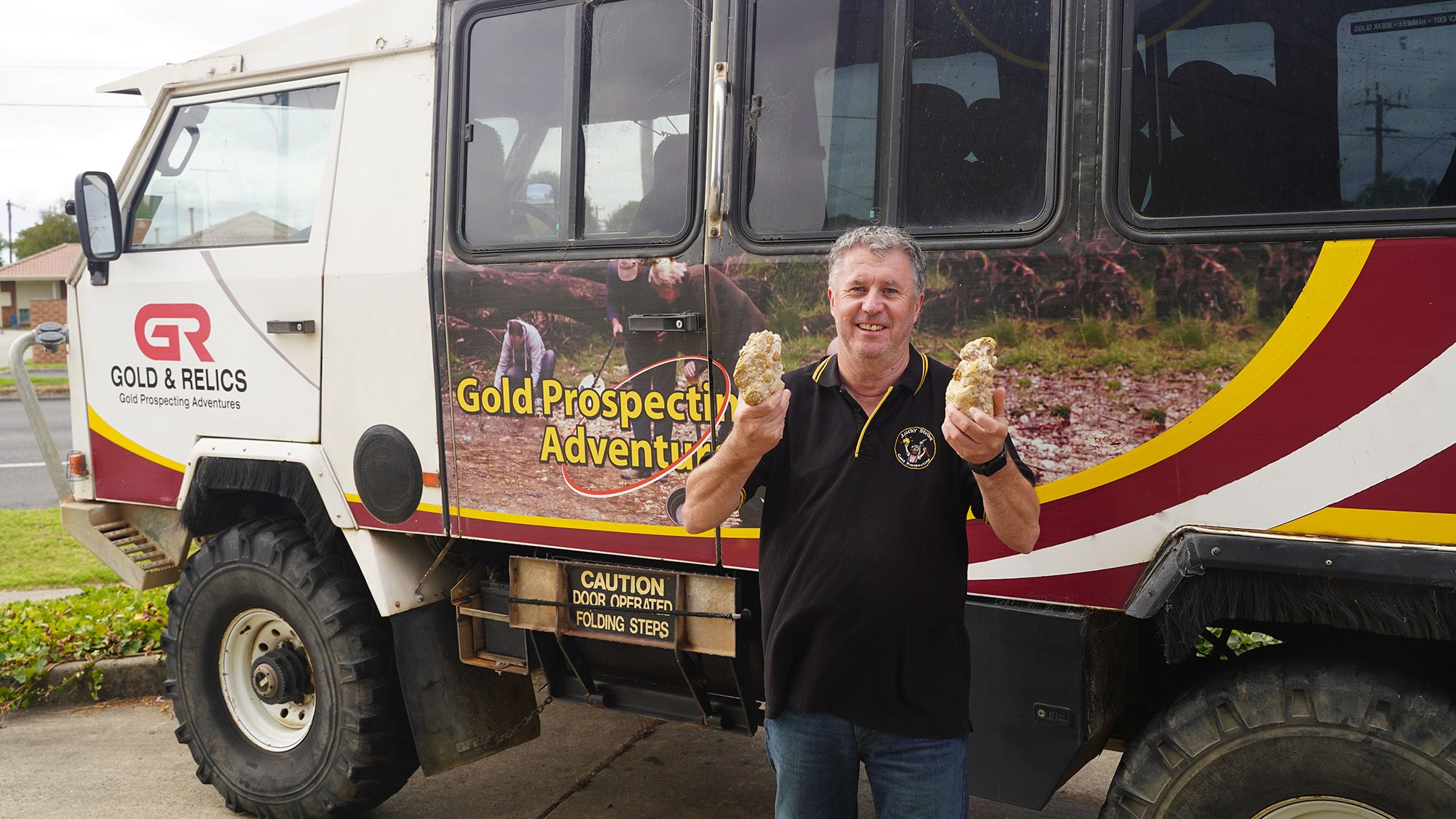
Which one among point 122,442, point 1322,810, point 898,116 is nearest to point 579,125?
point 898,116

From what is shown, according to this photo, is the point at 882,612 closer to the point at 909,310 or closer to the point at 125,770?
the point at 909,310

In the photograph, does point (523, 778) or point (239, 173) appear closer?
point (239, 173)

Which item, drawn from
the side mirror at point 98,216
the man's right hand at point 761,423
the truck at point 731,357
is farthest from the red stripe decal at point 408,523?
the man's right hand at point 761,423

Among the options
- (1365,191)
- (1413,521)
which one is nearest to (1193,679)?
(1413,521)

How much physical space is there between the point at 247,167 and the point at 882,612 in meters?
3.25

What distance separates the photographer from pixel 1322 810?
8.76 feet

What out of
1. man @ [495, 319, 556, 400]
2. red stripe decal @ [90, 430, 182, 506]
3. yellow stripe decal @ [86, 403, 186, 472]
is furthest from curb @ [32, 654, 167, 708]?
man @ [495, 319, 556, 400]

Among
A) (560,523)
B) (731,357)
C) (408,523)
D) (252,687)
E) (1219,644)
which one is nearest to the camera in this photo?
(1219,644)

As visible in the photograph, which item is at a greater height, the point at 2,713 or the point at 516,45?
the point at 516,45

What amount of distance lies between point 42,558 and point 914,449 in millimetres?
7780

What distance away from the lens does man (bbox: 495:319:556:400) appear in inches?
144

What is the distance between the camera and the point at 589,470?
3621mm

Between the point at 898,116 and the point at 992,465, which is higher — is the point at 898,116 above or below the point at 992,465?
above

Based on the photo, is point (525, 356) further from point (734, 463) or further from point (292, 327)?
point (734, 463)
